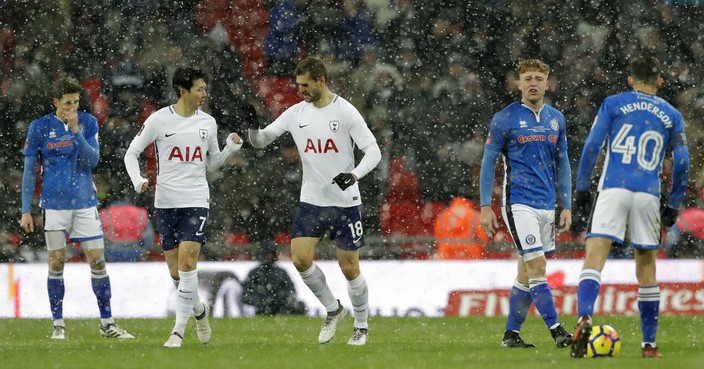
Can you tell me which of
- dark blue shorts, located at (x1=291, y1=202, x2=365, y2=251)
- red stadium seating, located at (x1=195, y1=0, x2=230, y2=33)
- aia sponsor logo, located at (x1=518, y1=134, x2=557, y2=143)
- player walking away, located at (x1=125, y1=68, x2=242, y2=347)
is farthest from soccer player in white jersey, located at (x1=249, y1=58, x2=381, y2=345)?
red stadium seating, located at (x1=195, y1=0, x2=230, y2=33)

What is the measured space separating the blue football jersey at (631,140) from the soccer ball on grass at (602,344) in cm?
93

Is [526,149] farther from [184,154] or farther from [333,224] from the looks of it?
[184,154]

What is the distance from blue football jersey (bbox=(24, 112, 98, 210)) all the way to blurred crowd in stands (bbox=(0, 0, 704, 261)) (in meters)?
4.32

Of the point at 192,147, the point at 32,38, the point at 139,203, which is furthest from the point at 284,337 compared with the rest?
the point at 32,38

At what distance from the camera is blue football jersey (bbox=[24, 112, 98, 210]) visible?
35.9ft

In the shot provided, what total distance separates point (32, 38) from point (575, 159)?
23.4 feet

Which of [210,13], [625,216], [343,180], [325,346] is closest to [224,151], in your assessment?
[343,180]

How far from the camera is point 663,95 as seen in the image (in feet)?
54.2

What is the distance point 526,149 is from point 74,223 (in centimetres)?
419

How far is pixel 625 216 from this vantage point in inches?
315

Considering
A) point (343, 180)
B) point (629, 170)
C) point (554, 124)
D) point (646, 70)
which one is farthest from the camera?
point (554, 124)

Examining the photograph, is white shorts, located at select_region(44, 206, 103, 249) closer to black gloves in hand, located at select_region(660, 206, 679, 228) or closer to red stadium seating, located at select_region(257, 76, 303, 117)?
black gloves in hand, located at select_region(660, 206, 679, 228)

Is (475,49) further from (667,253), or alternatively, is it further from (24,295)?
(24,295)

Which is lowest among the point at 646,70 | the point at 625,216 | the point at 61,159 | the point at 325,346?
the point at 325,346
